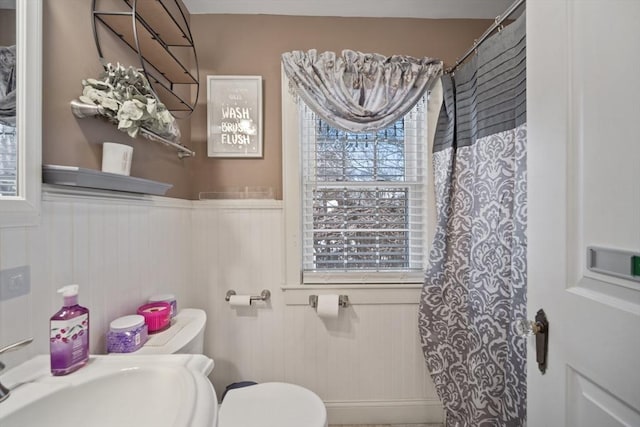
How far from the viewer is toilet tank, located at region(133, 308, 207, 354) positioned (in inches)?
35.2

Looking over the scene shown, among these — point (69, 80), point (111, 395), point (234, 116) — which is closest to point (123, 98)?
point (69, 80)

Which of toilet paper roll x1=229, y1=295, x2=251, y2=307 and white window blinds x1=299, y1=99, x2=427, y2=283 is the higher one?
white window blinds x1=299, y1=99, x2=427, y2=283

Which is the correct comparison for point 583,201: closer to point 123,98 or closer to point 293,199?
point 293,199

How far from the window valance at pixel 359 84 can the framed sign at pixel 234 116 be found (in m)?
0.25

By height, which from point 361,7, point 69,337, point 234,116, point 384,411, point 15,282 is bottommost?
point 384,411

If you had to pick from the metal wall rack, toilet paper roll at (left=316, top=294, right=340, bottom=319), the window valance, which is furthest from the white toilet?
the window valance

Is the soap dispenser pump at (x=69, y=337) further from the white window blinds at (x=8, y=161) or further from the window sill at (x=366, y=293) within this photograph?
the window sill at (x=366, y=293)

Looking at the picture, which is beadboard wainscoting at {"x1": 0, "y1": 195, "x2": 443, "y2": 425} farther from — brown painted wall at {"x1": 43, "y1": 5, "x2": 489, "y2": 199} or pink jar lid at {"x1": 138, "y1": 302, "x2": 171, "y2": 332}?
pink jar lid at {"x1": 138, "y1": 302, "x2": 171, "y2": 332}

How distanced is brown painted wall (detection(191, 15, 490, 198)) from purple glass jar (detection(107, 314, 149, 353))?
2.74 ft

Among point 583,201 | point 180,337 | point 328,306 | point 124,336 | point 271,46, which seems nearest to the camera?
point 583,201

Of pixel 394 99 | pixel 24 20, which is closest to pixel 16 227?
pixel 24 20

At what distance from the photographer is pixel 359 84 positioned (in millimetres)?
1469

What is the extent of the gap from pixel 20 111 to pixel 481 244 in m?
1.65

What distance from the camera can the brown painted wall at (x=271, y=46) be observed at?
1530 mm
